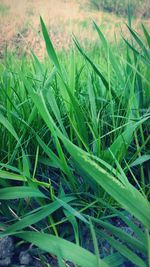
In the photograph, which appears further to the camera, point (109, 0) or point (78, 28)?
point (109, 0)

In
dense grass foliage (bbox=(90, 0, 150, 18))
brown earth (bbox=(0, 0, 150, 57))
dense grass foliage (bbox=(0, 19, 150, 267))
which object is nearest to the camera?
dense grass foliage (bbox=(0, 19, 150, 267))

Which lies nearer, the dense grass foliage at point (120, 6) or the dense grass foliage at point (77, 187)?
the dense grass foliage at point (77, 187)

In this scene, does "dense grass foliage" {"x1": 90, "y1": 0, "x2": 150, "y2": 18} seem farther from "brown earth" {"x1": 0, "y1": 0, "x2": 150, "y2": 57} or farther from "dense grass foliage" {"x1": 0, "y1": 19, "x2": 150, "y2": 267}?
"dense grass foliage" {"x1": 0, "y1": 19, "x2": 150, "y2": 267}

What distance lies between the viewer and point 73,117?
0.51 meters

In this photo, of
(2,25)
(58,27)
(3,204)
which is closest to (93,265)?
(3,204)

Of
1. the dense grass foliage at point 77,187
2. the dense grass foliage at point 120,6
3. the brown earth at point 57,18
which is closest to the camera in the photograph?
the dense grass foliage at point 77,187

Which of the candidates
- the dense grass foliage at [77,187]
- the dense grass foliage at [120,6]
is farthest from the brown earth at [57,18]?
the dense grass foliage at [77,187]

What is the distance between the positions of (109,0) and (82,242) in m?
2.14

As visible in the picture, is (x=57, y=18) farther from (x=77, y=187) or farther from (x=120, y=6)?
(x=77, y=187)

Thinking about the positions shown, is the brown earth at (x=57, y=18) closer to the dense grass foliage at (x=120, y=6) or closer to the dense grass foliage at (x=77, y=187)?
the dense grass foliage at (x=120, y=6)

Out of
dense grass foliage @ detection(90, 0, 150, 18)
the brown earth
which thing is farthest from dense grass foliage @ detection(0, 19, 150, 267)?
dense grass foliage @ detection(90, 0, 150, 18)

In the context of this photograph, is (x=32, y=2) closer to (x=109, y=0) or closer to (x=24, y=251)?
(x=109, y=0)

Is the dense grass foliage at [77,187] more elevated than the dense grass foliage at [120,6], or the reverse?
the dense grass foliage at [120,6]

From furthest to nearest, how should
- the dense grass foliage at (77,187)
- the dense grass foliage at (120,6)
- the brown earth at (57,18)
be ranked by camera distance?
1. the dense grass foliage at (120,6)
2. the brown earth at (57,18)
3. the dense grass foliage at (77,187)
